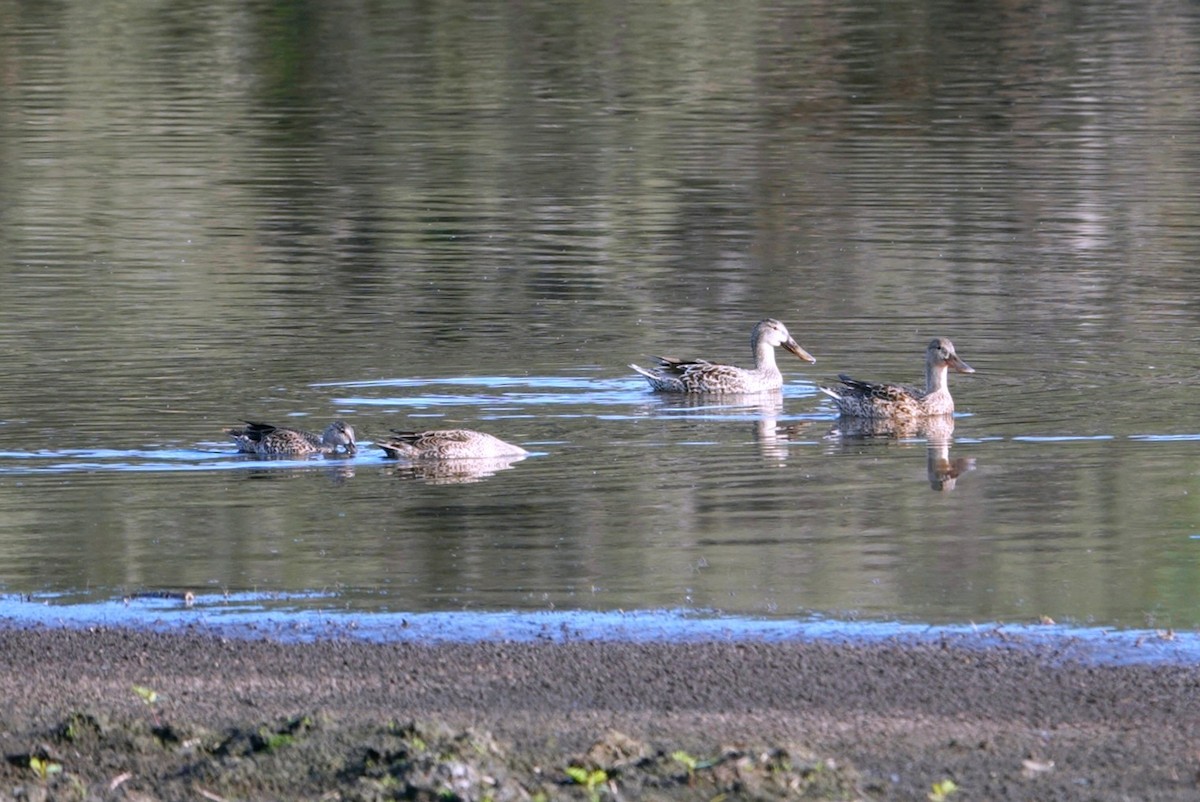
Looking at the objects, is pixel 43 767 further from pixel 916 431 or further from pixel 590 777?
pixel 916 431

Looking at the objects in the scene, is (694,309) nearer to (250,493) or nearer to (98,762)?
(250,493)

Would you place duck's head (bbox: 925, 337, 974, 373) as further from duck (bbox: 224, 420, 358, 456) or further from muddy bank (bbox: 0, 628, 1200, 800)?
muddy bank (bbox: 0, 628, 1200, 800)

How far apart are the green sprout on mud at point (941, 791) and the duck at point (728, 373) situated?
1029 centimetres

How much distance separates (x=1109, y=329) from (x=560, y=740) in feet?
41.6

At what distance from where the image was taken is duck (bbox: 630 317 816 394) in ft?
59.5

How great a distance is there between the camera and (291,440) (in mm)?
15133

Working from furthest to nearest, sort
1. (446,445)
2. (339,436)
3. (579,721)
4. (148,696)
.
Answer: (339,436)
(446,445)
(148,696)
(579,721)

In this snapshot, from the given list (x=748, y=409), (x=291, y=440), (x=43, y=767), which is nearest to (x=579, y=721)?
(x=43, y=767)

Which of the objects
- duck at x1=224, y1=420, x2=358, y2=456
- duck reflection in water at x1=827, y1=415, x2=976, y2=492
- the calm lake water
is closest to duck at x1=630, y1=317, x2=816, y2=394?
the calm lake water

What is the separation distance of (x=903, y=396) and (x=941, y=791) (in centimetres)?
938

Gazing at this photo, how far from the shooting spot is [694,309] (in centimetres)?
2259

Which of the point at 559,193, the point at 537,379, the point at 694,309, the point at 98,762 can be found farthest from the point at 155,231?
the point at 98,762

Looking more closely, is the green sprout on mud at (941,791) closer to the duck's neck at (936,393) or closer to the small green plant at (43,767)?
the small green plant at (43,767)

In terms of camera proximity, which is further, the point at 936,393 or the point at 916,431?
the point at 936,393
